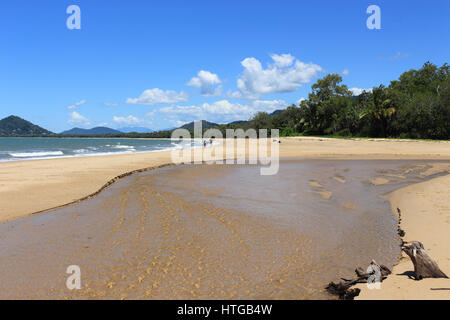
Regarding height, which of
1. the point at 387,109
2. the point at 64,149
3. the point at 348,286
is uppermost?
the point at 387,109

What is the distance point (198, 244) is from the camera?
22.9 ft

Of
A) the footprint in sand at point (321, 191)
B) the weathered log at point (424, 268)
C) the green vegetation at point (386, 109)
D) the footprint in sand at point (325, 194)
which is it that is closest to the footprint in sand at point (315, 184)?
the footprint in sand at point (321, 191)

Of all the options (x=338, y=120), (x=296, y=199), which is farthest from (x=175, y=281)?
(x=338, y=120)

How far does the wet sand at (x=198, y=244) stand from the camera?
16.4ft

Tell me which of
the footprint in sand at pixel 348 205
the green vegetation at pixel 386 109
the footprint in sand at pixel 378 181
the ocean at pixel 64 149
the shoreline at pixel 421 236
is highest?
the green vegetation at pixel 386 109

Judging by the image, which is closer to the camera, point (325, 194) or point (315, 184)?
point (325, 194)

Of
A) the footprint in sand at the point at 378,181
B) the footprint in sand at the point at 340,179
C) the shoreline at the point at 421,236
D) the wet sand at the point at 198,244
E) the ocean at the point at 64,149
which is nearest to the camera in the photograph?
the shoreline at the point at 421,236

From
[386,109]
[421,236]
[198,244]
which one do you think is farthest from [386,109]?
[198,244]

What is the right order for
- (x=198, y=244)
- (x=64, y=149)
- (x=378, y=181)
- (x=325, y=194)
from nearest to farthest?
1. (x=198, y=244)
2. (x=325, y=194)
3. (x=378, y=181)
4. (x=64, y=149)

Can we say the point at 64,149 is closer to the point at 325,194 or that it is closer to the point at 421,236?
the point at 325,194

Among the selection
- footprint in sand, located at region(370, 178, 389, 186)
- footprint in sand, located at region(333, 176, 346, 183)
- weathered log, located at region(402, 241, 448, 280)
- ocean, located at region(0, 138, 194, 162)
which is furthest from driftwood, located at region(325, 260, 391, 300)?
ocean, located at region(0, 138, 194, 162)

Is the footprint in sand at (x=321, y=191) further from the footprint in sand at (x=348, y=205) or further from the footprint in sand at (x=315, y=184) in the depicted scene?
the footprint in sand at (x=348, y=205)

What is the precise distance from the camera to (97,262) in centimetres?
595

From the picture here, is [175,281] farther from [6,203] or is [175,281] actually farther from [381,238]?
[6,203]
